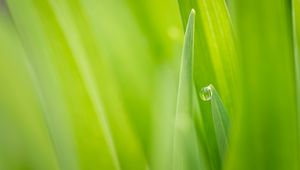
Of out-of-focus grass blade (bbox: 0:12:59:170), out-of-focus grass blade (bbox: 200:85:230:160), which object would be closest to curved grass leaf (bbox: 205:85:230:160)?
out-of-focus grass blade (bbox: 200:85:230:160)

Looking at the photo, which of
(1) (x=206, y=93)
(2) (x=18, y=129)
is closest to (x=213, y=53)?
(1) (x=206, y=93)

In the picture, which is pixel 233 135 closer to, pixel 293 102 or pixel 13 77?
pixel 293 102

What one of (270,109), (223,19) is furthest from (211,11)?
(270,109)

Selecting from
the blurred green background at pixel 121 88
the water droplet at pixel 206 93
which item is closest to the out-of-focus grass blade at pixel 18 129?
the blurred green background at pixel 121 88

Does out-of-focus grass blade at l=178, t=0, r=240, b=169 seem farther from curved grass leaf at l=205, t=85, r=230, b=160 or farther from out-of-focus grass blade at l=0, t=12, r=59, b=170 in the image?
out-of-focus grass blade at l=0, t=12, r=59, b=170

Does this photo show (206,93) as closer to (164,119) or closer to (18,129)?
(164,119)

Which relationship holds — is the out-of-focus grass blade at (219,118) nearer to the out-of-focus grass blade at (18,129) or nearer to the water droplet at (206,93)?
the water droplet at (206,93)

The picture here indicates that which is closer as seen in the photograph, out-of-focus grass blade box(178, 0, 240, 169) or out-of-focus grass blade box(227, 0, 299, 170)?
out-of-focus grass blade box(227, 0, 299, 170)
